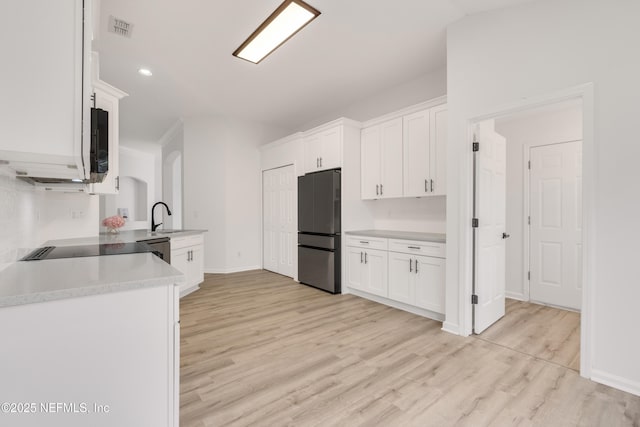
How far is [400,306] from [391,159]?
1804 millimetres

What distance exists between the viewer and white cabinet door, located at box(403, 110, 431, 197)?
3.26m

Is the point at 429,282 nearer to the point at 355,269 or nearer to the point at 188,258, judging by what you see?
the point at 355,269

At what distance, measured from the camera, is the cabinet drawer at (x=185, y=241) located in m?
3.46

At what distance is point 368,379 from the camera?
1.93 meters

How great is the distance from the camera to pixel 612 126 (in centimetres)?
183

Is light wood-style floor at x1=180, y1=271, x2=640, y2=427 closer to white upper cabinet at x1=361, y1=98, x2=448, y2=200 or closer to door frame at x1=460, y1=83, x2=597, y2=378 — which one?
door frame at x1=460, y1=83, x2=597, y2=378

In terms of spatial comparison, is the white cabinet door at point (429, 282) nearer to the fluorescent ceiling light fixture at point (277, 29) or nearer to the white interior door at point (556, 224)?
the white interior door at point (556, 224)

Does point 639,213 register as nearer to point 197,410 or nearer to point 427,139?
point 427,139

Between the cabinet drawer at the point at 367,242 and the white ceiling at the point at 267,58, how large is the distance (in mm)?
2152

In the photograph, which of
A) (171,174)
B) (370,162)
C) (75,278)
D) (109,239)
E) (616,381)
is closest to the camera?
(75,278)

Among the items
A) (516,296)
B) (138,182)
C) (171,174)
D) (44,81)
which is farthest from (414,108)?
(138,182)

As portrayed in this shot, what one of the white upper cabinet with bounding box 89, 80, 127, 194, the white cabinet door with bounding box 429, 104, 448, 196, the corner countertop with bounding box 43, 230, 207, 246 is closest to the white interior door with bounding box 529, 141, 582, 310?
the white cabinet door with bounding box 429, 104, 448, 196

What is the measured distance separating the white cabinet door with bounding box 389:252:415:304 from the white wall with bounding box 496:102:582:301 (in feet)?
5.38

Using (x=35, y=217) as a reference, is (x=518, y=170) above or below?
above
